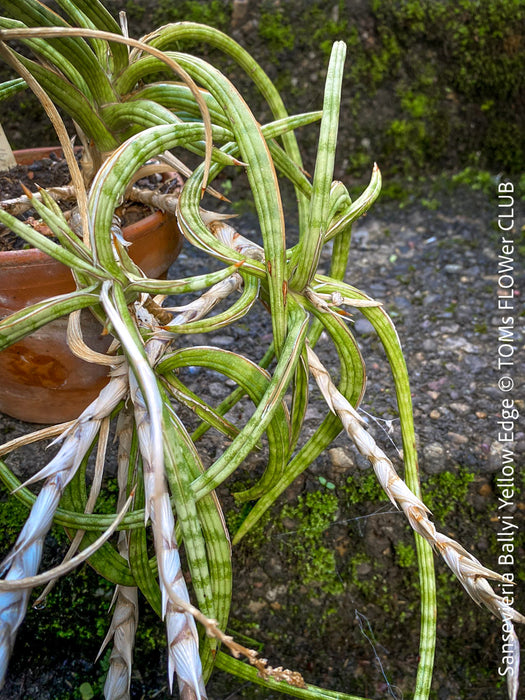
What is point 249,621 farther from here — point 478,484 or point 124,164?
point 124,164

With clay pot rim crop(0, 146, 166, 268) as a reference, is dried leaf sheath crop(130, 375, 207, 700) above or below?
below

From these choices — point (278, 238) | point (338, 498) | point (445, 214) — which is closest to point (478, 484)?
point (338, 498)

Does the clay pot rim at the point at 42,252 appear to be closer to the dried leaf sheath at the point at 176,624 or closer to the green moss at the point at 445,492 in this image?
the dried leaf sheath at the point at 176,624
